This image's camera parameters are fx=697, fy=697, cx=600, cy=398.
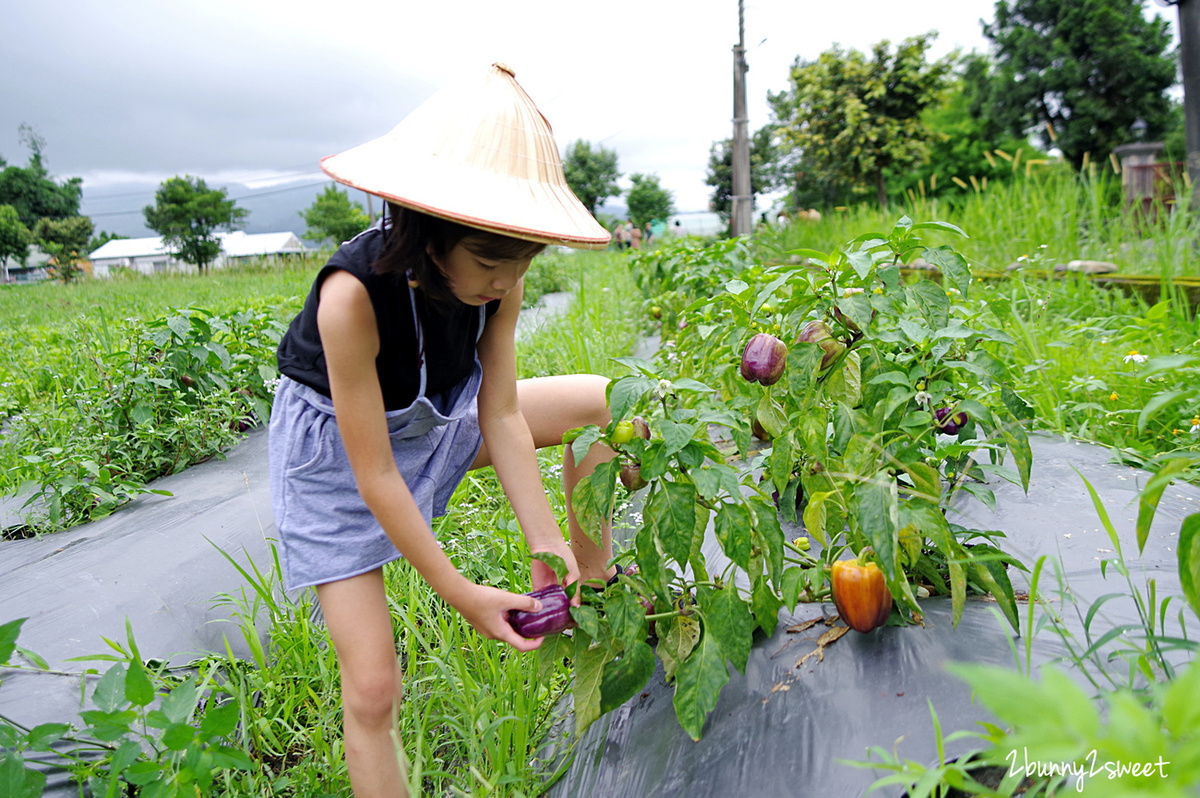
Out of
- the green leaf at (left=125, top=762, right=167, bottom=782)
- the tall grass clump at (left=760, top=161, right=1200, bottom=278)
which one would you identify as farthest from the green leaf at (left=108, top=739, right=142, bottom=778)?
the tall grass clump at (left=760, top=161, right=1200, bottom=278)

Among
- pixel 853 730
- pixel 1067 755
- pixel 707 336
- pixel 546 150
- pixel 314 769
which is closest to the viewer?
pixel 1067 755

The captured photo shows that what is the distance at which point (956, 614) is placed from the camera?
992mm

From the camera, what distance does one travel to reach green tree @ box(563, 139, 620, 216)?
46.5 m

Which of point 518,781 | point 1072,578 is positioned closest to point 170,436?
point 518,781

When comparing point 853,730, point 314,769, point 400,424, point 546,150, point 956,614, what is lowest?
point 314,769

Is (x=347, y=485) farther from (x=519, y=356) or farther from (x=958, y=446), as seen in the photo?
(x=519, y=356)

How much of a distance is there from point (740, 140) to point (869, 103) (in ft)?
27.9

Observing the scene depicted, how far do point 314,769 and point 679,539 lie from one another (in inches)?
32.0

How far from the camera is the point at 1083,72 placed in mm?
22125

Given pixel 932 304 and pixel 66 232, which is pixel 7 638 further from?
pixel 66 232

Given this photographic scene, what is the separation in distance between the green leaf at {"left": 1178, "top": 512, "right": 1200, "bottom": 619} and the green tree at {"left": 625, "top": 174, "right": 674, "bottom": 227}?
4198 centimetres

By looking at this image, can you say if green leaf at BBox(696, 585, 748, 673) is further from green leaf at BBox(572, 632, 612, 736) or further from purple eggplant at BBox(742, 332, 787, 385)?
purple eggplant at BBox(742, 332, 787, 385)

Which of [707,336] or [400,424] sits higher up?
[707,336]

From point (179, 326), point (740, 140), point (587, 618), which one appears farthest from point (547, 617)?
point (740, 140)
